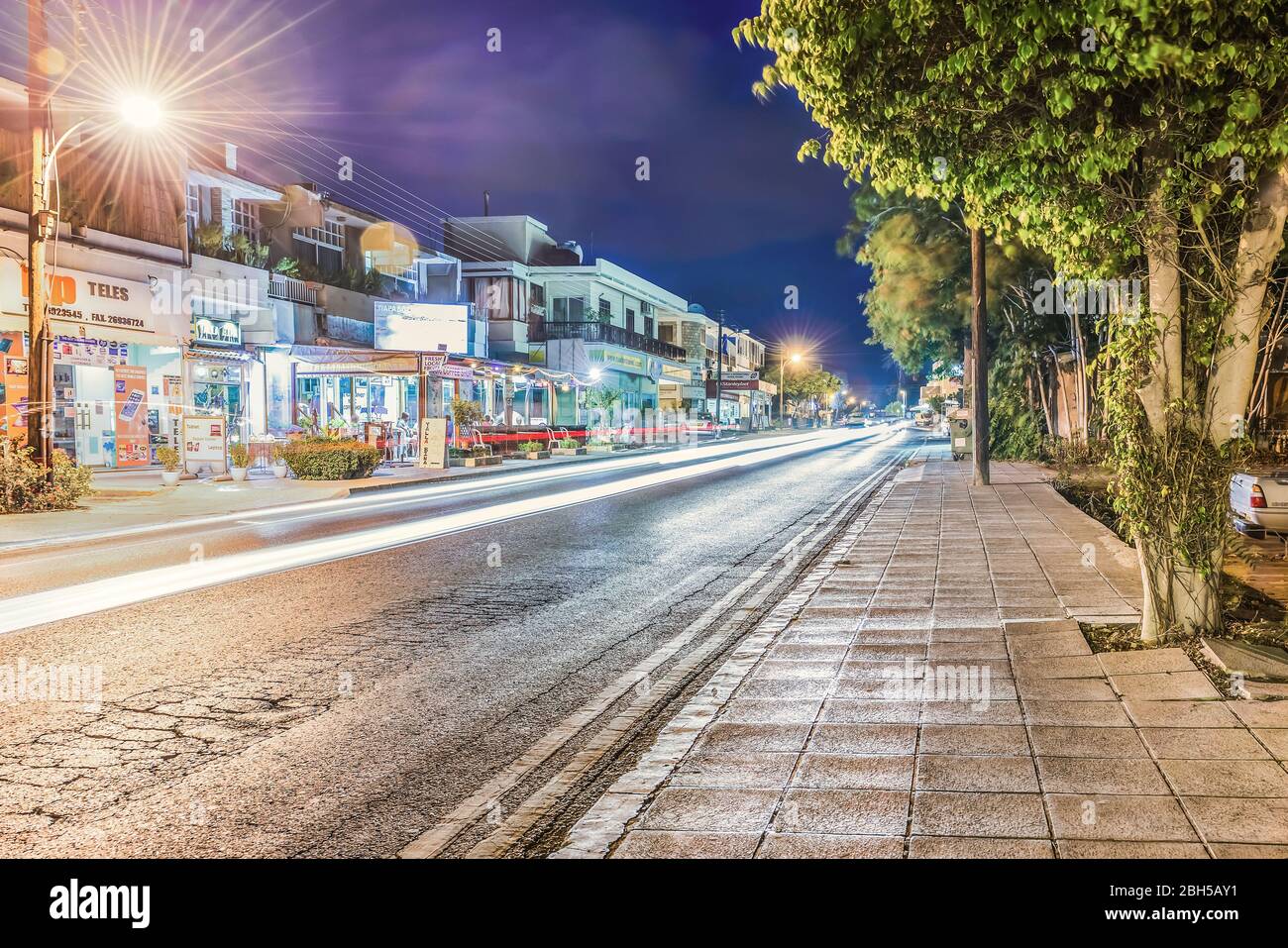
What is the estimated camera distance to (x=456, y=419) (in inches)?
1330

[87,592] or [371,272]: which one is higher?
[371,272]

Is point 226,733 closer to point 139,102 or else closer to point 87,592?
point 87,592

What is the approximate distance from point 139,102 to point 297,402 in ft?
52.2

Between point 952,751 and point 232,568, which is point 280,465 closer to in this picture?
point 232,568

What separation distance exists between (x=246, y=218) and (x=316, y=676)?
29.4 meters

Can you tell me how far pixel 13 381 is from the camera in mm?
20938

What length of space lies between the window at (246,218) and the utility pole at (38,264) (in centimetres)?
1500

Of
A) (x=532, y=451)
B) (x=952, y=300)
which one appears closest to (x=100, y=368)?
(x=532, y=451)

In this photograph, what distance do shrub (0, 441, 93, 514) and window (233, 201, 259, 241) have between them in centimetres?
1588

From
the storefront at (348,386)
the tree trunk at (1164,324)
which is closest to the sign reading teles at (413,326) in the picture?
the storefront at (348,386)
